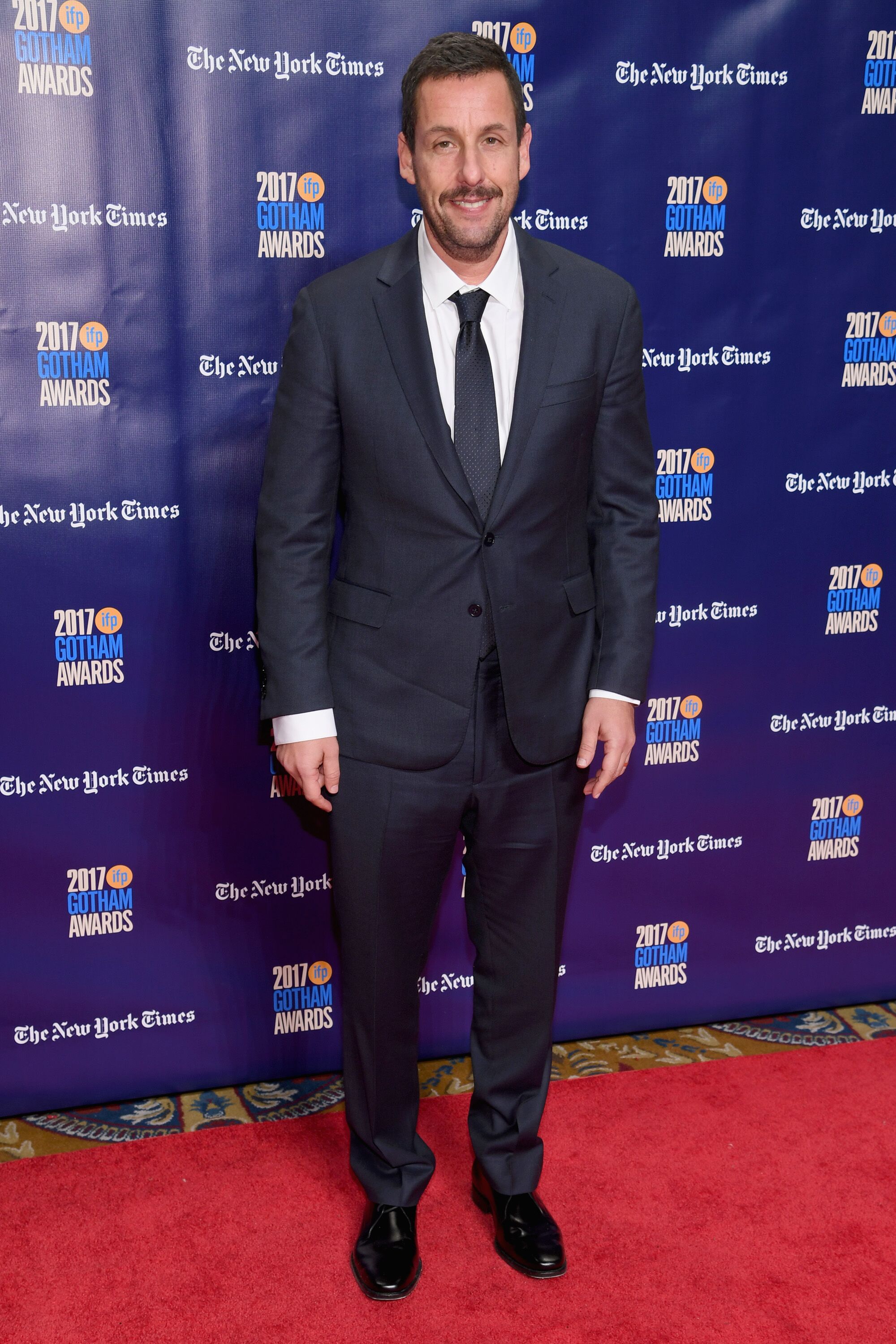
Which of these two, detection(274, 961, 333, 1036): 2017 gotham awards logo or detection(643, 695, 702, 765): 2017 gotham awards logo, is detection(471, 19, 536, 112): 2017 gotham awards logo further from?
detection(274, 961, 333, 1036): 2017 gotham awards logo

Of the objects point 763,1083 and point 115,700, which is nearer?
point 115,700

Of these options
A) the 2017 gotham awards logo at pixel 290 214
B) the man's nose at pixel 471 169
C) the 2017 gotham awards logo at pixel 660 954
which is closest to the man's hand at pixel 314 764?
the man's nose at pixel 471 169

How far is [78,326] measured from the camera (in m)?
2.45

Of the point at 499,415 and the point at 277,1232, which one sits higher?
the point at 499,415

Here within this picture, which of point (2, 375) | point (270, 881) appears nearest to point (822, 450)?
point (270, 881)

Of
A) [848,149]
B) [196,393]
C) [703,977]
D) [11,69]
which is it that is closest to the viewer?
[11,69]

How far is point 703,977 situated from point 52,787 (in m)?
1.70

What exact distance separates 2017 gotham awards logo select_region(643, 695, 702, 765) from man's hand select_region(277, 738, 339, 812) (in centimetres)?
112

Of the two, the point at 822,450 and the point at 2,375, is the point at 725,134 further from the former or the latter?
the point at 2,375

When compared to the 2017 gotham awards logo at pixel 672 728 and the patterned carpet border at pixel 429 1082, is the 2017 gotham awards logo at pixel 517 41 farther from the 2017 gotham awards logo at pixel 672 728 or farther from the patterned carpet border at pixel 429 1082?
the patterned carpet border at pixel 429 1082

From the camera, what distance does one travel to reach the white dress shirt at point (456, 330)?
78.0 inches

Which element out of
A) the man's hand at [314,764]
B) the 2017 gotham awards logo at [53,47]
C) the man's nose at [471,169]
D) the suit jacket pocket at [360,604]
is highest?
the 2017 gotham awards logo at [53,47]

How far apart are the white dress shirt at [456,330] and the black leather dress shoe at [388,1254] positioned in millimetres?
941

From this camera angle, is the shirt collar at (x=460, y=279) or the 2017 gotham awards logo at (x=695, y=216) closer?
the shirt collar at (x=460, y=279)
